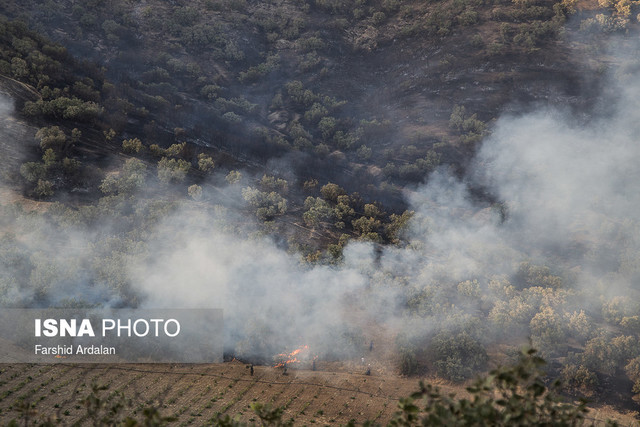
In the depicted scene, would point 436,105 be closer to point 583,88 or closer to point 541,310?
point 583,88

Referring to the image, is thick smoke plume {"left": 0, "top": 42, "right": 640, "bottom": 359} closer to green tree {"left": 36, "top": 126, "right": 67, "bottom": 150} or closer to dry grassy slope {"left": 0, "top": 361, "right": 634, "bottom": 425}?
dry grassy slope {"left": 0, "top": 361, "right": 634, "bottom": 425}

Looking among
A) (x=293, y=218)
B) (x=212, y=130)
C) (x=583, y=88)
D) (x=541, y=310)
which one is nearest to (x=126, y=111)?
(x=212, y=130)

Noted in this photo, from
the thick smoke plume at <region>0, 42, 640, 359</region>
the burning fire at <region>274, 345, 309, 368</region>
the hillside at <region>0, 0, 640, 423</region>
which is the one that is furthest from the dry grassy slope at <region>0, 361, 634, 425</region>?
the thick smoke plume at <region>0, 42, 640, 359</region>

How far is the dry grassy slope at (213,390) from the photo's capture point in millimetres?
18000

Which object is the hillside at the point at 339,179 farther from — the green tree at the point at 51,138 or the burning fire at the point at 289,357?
the burning fire at the point at 289,357

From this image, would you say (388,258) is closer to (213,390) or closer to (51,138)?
(213,390)

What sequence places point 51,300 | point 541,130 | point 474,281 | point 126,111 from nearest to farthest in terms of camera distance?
point 51,300, point 474,281, point 126,111, point 541,130

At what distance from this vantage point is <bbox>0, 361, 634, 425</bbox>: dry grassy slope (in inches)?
709

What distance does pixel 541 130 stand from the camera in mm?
38250

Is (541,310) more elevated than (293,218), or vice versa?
(293,218)

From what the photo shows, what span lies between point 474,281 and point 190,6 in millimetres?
39758

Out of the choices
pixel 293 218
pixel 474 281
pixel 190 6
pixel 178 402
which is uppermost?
pixel 190 6

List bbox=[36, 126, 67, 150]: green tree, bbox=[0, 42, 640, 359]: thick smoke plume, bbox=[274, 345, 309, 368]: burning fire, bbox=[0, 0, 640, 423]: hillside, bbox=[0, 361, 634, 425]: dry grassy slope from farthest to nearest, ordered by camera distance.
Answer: bbox=[36, 126, 67, 150]: green tree → bbox=[0, 42, 640, 359]: thick smoke plume → bbox=[0, 0, 640, 423]: hillside → bbox=[274, 345, 309, 368]: burning fire → bbox=[0, 361, 634, 425]: dry grassy slope

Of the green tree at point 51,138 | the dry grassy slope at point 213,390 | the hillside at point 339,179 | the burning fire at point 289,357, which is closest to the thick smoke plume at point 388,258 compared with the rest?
the hillside at point 339,179
